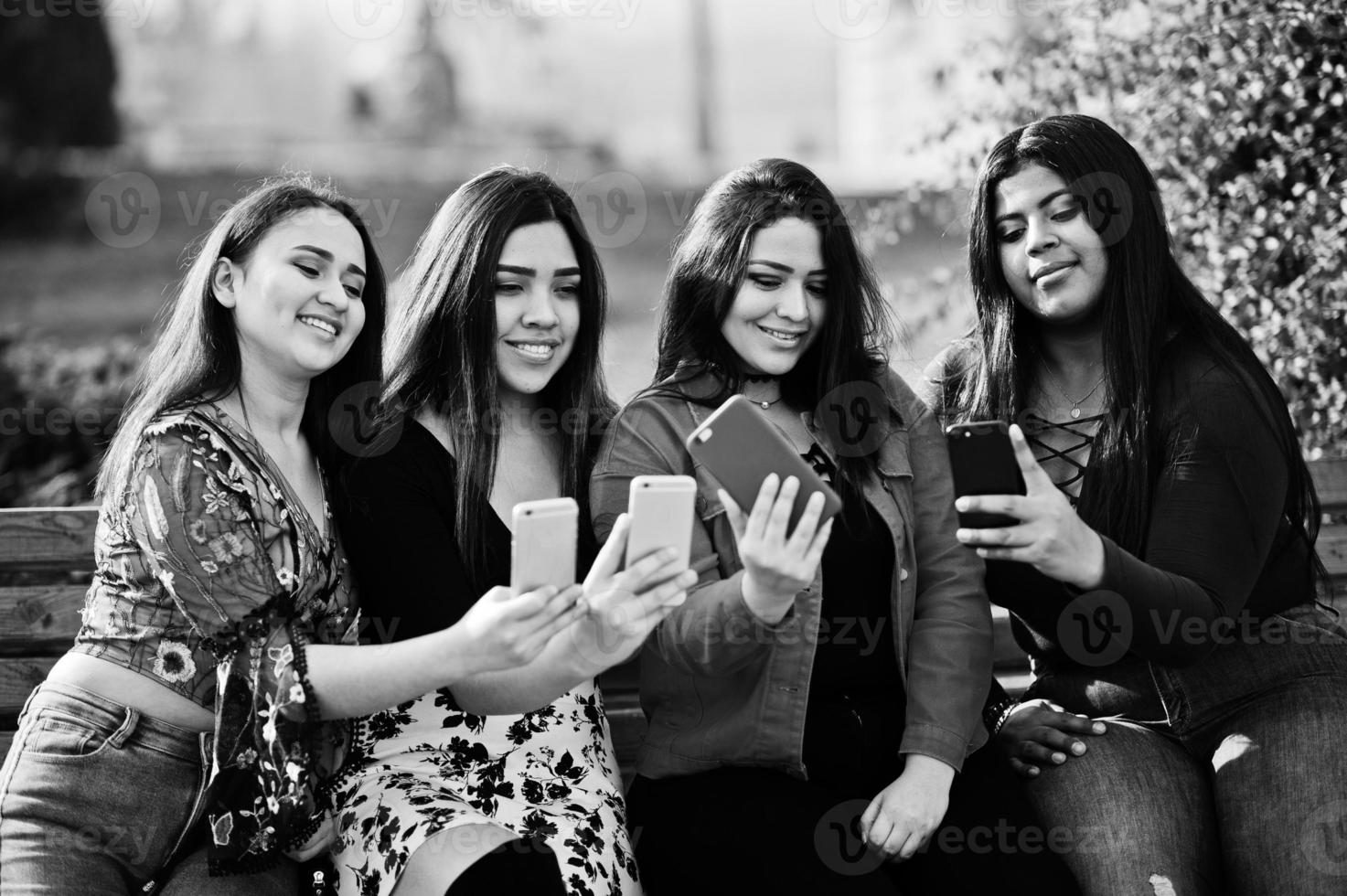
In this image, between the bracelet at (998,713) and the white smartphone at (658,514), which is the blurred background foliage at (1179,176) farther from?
the white smartphone at (658,514)

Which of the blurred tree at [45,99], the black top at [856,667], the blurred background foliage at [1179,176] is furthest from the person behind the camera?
the blurred tree at [45,99]

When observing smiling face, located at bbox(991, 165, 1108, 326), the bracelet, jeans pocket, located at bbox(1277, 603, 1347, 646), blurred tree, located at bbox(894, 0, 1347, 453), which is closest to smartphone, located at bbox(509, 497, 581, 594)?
the bracelet

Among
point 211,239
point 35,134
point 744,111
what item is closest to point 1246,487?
point 211,239

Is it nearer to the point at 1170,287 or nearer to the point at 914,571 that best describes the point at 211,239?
the point at 914,571

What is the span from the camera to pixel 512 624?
6.59 ft

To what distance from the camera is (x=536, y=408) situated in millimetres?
2828

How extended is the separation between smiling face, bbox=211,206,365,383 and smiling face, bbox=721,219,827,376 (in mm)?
771

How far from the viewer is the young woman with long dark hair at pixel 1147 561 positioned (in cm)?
244

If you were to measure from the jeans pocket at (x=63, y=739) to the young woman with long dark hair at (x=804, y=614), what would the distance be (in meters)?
0.99

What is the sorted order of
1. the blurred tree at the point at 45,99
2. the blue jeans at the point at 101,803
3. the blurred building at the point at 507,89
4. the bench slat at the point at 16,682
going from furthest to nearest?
the blurred building at the point at 507,89 → the blurred tree at the point at 45,99 → the bench slat at the point at 16,682 → the blue jeans at the point at 101,803

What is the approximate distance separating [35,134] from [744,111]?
665 inches

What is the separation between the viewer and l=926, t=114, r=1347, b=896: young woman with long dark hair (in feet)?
8.00

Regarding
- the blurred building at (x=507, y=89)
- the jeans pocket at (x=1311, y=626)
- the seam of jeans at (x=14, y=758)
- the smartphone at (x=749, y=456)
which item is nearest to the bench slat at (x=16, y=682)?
the seam of jeans at (x=14, y=758)

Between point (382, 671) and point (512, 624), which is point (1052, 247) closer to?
point (512, 624)
